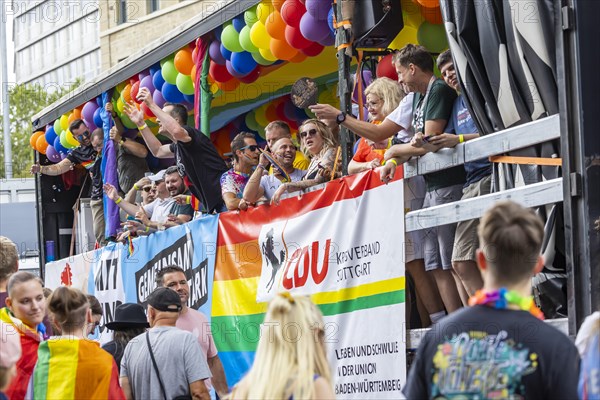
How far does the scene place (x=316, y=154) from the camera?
26.7ft

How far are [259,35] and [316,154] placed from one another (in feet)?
4.69

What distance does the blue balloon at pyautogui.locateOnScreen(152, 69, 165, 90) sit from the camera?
11070 millimetres

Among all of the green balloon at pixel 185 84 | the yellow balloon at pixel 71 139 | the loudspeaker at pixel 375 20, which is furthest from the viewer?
the yellow balloon at pixel 71 139

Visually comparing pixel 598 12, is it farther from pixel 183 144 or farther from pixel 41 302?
pixel 183 144

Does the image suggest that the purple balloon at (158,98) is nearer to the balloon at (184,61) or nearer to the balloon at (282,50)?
the balloon at (184,61)

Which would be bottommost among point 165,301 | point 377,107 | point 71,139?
point 165,301

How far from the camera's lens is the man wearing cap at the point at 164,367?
20.5 feet

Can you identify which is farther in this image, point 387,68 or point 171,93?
point 171,93

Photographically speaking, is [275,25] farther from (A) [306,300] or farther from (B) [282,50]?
(A) [306,300]

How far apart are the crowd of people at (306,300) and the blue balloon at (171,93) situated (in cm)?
58

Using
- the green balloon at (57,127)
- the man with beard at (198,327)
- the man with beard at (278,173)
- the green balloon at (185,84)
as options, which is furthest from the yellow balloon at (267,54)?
the green balloon at (57,127)

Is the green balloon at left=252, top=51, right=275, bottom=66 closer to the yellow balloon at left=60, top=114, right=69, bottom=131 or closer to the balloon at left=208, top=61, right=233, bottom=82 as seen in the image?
the balloon at left=208, top=61, right=233, bottom=82

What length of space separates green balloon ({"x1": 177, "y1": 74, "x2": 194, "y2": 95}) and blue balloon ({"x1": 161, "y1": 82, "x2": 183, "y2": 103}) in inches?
8.0

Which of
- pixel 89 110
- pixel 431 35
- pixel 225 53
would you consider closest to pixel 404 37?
pixel 431 35
